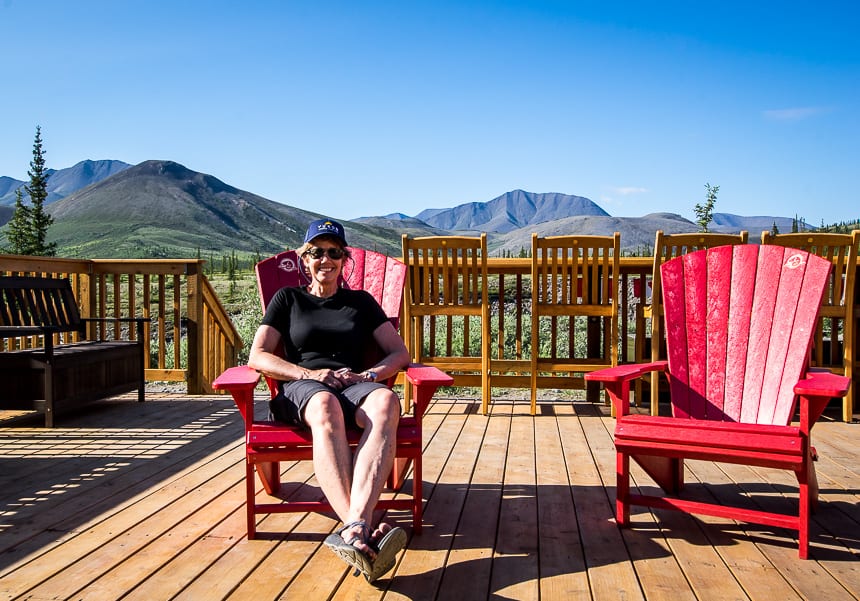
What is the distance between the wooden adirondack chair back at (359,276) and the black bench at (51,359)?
184cm

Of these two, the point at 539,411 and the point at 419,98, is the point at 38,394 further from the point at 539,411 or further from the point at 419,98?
the point at 419,98

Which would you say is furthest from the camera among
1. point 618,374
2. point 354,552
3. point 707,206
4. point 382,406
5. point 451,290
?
point 707,206

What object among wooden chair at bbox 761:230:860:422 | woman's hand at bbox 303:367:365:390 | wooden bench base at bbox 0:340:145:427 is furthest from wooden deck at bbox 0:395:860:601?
wooden chair at bbox 761:230:860:422

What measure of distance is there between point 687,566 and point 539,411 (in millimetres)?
2873

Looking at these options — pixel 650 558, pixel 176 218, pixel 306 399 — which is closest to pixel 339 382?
pixel 306 399

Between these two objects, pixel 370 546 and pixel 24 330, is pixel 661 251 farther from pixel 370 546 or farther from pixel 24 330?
pixel 24 330

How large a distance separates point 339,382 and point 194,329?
346 cm

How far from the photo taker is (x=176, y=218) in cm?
13788

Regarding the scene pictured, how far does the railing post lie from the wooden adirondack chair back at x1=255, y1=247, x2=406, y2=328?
2434 mm

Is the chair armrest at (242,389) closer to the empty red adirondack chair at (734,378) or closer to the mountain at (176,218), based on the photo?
the empty red adirondack chair at (734,378)

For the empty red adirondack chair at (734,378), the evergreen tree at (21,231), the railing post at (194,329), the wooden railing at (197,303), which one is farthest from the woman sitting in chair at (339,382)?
the evergreen tree at (21,231)

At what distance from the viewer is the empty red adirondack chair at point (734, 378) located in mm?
2406

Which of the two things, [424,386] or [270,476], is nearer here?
[424,386]

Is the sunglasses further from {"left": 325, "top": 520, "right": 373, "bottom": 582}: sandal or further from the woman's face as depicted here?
{"left": 325, "top": 520, "right": 373, "bottom": 582}: sandal
